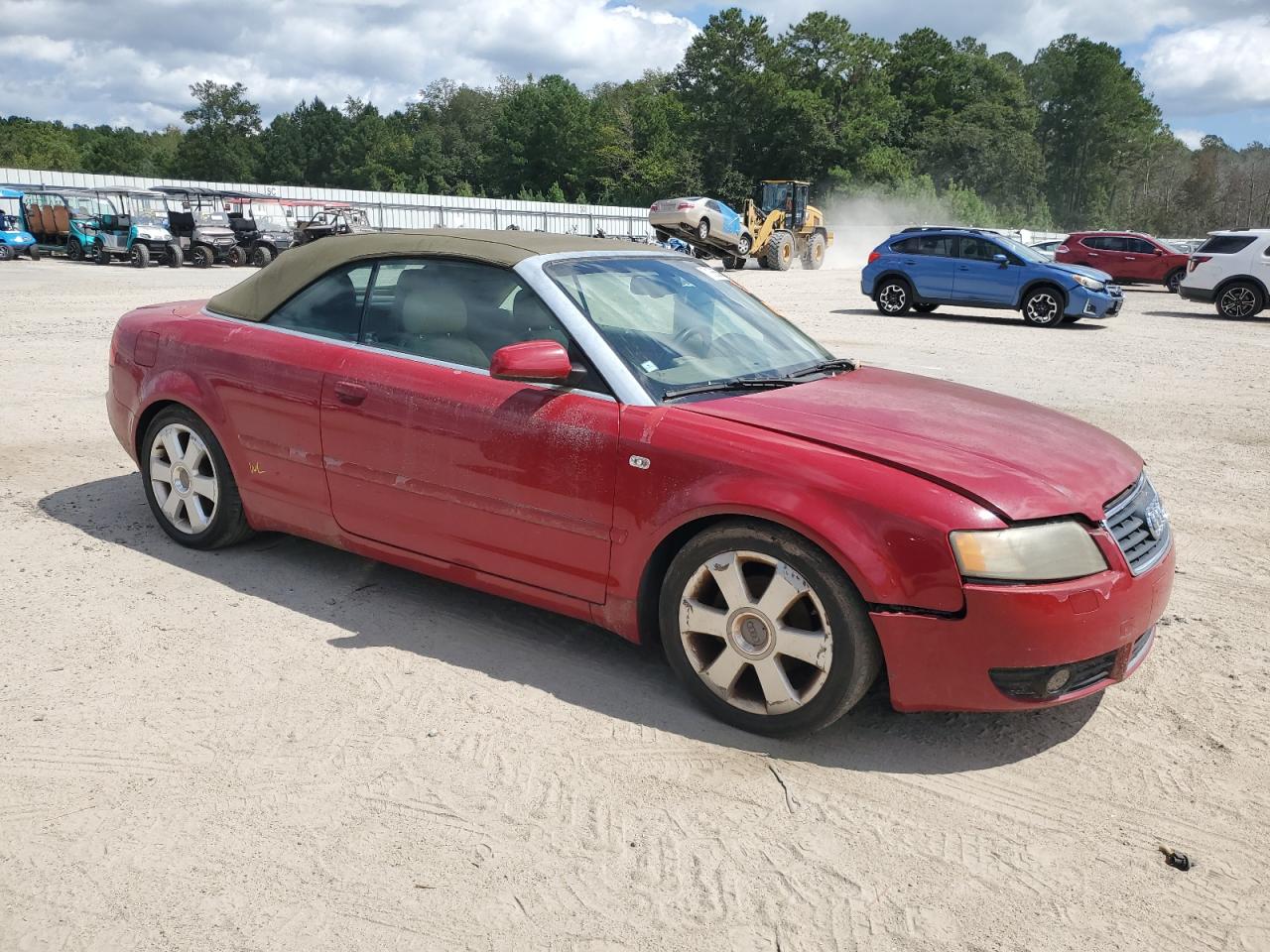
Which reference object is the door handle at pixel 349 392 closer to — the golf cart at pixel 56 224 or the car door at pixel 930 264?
the car door at pixel 930 264

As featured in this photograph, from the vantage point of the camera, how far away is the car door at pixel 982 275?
61.0ft

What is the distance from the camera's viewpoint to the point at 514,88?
119 meters

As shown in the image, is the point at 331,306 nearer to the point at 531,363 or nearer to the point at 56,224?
the point at 531,363

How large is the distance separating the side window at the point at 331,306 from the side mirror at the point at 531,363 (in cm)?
106

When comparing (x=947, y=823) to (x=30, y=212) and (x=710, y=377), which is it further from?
(x=30, y=212)

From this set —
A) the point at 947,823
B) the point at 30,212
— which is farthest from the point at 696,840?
the point at 30,212

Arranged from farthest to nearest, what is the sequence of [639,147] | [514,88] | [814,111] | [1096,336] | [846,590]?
[514,88] → [639,147] → [814,111] → [1096,336] → [846,590]

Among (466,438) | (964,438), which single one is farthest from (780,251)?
(964,438)

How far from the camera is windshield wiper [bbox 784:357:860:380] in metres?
4.11

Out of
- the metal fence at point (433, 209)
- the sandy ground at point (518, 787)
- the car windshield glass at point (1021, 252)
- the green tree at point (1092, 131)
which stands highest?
the green tree at point (1092, 131)

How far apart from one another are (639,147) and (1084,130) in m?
52.9

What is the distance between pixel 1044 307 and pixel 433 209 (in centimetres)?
3854

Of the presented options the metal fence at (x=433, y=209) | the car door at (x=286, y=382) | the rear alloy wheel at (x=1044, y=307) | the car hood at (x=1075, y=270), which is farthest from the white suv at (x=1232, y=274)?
the metal fence at (x=433, y=209)

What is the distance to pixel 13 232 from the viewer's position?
31.3m
